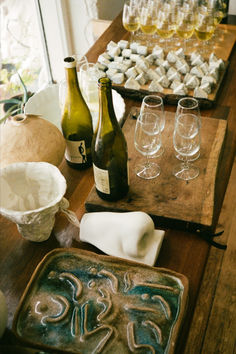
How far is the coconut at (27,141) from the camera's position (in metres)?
1.00

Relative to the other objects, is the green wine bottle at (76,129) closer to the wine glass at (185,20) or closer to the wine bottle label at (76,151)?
the wine bottle label at (76,151)

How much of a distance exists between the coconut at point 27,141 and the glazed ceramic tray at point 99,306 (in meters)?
0.27

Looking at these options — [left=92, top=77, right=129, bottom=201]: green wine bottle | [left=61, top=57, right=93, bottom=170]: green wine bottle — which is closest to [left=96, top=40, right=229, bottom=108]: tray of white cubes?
[left=61, top=57, right=93, bottom=170]: green wine bottle

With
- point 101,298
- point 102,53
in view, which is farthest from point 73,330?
point 102,53

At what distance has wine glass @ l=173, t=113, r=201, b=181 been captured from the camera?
41.9 inches

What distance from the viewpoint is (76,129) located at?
1.16 metres

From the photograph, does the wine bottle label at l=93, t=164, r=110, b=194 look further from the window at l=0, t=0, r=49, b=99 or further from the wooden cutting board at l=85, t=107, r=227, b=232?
the window at l=0, t=0, r=49, b=99

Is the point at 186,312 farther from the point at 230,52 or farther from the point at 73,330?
the point at 230,52

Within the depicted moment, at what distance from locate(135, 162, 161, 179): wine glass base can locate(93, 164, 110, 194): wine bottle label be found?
0.43ft

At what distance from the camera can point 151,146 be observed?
1.09 m

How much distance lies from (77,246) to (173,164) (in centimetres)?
35

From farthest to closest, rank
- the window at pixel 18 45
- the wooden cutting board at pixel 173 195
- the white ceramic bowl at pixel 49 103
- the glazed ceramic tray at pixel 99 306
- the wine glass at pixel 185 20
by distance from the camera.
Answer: the window at pixel 18 45
the wine glass at pixel 185 20
the white ceramic bowl at pixel 49 103
the wooden cutting board at pixel 173 195
the glazed ceramic tray at pixel 99 306

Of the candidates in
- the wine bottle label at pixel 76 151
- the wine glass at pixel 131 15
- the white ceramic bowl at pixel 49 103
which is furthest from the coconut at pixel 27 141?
the wine glass at pixel 131 15

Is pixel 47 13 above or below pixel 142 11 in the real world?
below
